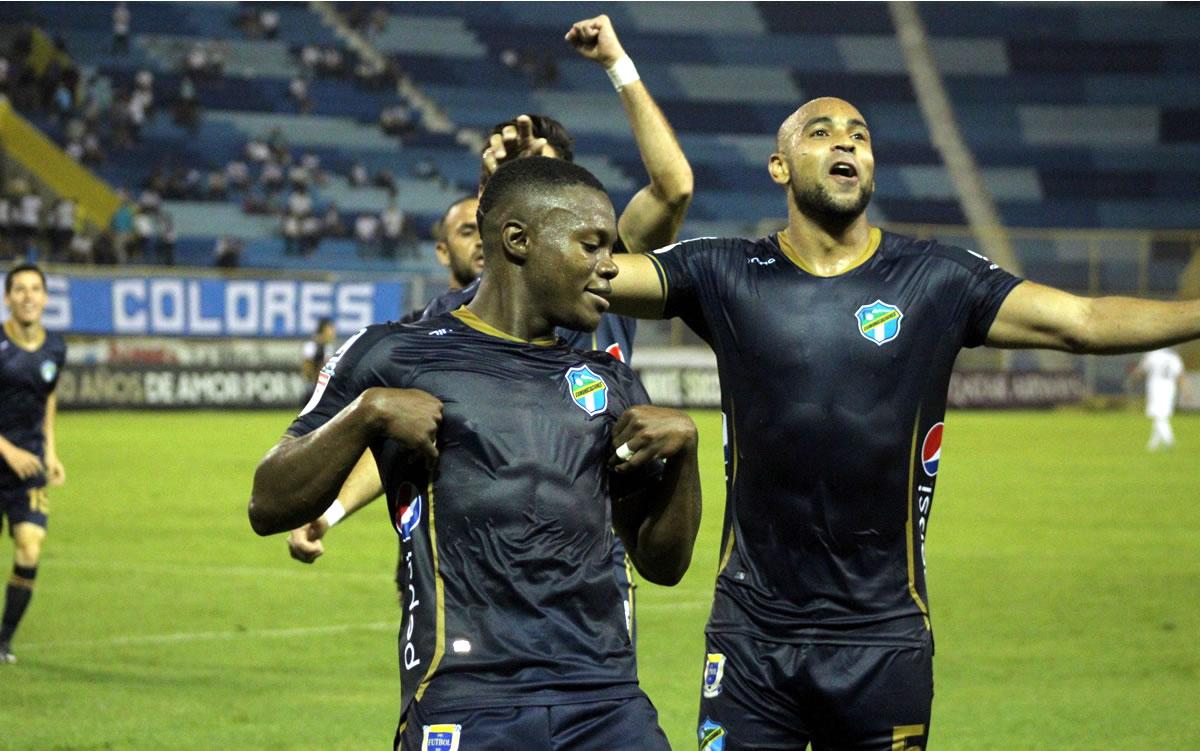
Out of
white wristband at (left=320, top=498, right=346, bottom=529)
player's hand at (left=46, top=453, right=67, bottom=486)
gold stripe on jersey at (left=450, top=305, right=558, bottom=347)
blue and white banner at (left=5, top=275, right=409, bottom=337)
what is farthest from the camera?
blue and white banner at (left=5, top=275, right=409, bottom=337)

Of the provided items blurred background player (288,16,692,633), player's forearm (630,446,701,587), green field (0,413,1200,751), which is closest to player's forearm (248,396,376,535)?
player's forearm (630,446,701,587)

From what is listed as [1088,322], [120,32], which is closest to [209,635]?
[1088,322]

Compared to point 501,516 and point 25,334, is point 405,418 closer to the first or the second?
point 501,516

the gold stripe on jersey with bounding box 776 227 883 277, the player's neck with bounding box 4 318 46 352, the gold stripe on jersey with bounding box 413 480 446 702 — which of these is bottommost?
the gold stripe on jersey with bounding box 413 480 446 702

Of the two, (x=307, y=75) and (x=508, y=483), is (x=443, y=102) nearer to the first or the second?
(x=307, y=75)

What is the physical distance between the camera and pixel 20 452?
10.9 meters

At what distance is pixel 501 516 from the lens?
11.8 ft

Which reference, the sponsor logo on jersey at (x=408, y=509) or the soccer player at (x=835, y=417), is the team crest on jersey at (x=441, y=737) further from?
the soccer player at (x=835, y=417)

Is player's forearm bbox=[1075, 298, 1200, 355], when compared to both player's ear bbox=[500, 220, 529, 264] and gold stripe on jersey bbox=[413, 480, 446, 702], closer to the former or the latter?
player's ear bbox=[500, 220, 529, 264]

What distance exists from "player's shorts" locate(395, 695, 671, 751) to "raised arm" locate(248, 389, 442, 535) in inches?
18.9

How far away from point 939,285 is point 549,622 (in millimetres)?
1876

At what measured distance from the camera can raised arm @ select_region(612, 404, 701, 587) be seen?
3.54 meters

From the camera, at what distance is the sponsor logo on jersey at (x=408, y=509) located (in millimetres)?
3674

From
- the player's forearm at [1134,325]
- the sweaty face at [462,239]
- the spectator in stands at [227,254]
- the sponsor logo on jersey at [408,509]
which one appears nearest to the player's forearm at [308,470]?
the sponsor logo on jersey at [408,509]
